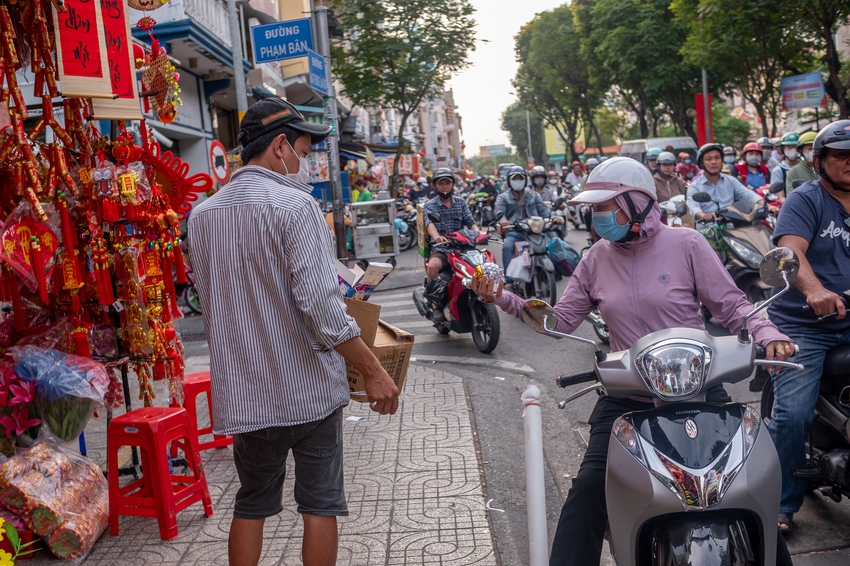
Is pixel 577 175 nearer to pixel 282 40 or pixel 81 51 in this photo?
pixel 282 40

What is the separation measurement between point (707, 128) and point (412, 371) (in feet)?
76.3

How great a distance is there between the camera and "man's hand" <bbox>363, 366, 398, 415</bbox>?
283 cm

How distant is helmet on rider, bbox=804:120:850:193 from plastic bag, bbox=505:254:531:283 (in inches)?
229

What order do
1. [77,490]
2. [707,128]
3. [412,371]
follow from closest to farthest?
[77,490]
[412,371]
[707,128]

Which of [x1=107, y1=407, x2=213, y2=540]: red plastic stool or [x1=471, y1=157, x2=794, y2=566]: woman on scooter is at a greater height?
[x1=471, y1=157, x2=794, y2=566]: woman on scooter

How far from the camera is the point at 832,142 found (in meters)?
3.49

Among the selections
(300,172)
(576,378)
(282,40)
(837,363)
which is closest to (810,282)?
(837,363)

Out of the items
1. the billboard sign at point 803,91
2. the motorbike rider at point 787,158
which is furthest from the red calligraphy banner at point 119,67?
the billboard sign at point 803,91

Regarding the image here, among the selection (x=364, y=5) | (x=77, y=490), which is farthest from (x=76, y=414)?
(x=364, y=5)

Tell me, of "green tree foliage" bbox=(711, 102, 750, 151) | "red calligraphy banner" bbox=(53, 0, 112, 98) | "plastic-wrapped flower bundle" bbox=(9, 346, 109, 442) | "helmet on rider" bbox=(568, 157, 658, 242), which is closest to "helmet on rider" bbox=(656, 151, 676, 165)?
"red calligraphy banner" bbox=(53, 0, 112, 98)

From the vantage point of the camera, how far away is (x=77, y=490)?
155 inches

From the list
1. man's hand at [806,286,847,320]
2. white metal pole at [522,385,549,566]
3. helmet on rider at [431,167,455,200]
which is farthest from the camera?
helmet on rider at [431,167,455,200]

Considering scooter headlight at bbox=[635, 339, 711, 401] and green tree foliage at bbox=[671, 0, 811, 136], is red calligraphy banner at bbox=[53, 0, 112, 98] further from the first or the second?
green tree foliage at bbox=[671, 0, 811, 136]

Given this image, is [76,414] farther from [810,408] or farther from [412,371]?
[412,371]
